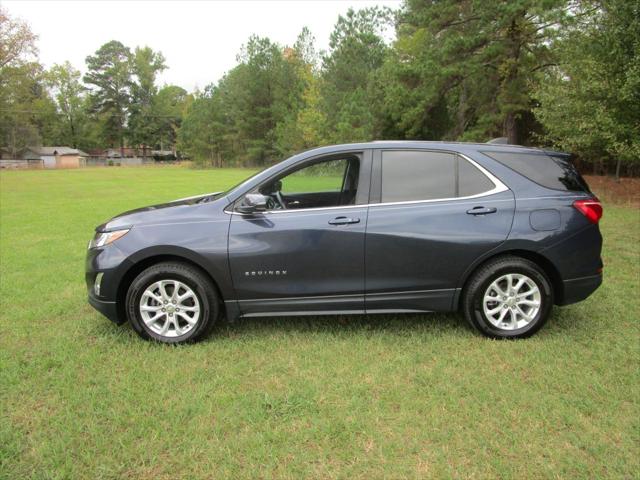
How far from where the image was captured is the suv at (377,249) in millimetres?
3666

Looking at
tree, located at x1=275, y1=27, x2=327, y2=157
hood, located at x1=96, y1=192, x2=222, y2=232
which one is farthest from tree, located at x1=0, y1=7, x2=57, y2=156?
hood, located at x1=96, y1=192, x2=222, y2=232

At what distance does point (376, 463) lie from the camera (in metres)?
2.39

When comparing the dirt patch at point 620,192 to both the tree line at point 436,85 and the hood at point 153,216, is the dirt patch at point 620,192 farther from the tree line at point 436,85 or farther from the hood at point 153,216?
the hood at point 153,216

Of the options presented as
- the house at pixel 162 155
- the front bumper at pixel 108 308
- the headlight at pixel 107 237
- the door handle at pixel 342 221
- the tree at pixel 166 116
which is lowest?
the front bumper at pixel 108 308

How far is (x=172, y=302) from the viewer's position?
12.3 feet

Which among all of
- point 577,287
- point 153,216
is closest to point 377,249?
point 577,287

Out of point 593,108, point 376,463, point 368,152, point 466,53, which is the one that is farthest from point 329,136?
point 376,463

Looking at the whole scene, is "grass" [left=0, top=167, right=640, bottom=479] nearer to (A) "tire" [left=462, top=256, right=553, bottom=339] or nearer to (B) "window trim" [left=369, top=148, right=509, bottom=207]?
(A) "tire" [left=462, top=256, right=553, bottom=339]

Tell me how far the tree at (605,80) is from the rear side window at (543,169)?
28.0 ft

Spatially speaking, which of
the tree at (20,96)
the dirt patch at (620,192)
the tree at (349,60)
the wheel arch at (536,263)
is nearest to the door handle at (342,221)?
the wheel arch at (536,263)

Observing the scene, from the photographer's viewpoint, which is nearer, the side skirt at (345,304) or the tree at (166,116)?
the side skirt at (345,304)

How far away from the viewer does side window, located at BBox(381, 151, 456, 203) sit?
3.77m

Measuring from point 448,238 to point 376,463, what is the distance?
191 cm

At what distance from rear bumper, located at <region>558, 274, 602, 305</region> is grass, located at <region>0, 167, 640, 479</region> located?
0.34 m
